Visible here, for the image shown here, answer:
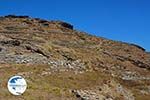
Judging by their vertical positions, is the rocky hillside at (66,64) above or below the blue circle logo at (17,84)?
above

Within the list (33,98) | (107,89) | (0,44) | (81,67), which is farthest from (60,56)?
(33,98)

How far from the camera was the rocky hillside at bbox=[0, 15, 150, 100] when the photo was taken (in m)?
43.3

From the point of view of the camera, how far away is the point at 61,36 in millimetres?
81438

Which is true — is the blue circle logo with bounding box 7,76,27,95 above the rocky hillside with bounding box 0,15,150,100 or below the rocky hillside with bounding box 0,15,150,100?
below

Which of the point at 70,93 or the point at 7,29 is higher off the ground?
A: the point at 7,29

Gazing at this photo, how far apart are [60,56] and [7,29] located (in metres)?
21.7

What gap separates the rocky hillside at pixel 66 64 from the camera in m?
43.3

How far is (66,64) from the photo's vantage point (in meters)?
59.4

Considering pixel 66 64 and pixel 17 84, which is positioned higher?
pixel 66 64

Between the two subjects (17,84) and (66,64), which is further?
(66,64)

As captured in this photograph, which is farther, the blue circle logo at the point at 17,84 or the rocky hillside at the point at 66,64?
the rocky hillside at the point at 66,64

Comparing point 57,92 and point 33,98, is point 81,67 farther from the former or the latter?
point 33,98

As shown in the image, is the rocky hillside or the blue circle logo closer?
the blue circle logo

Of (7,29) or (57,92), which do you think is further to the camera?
(7,29)
